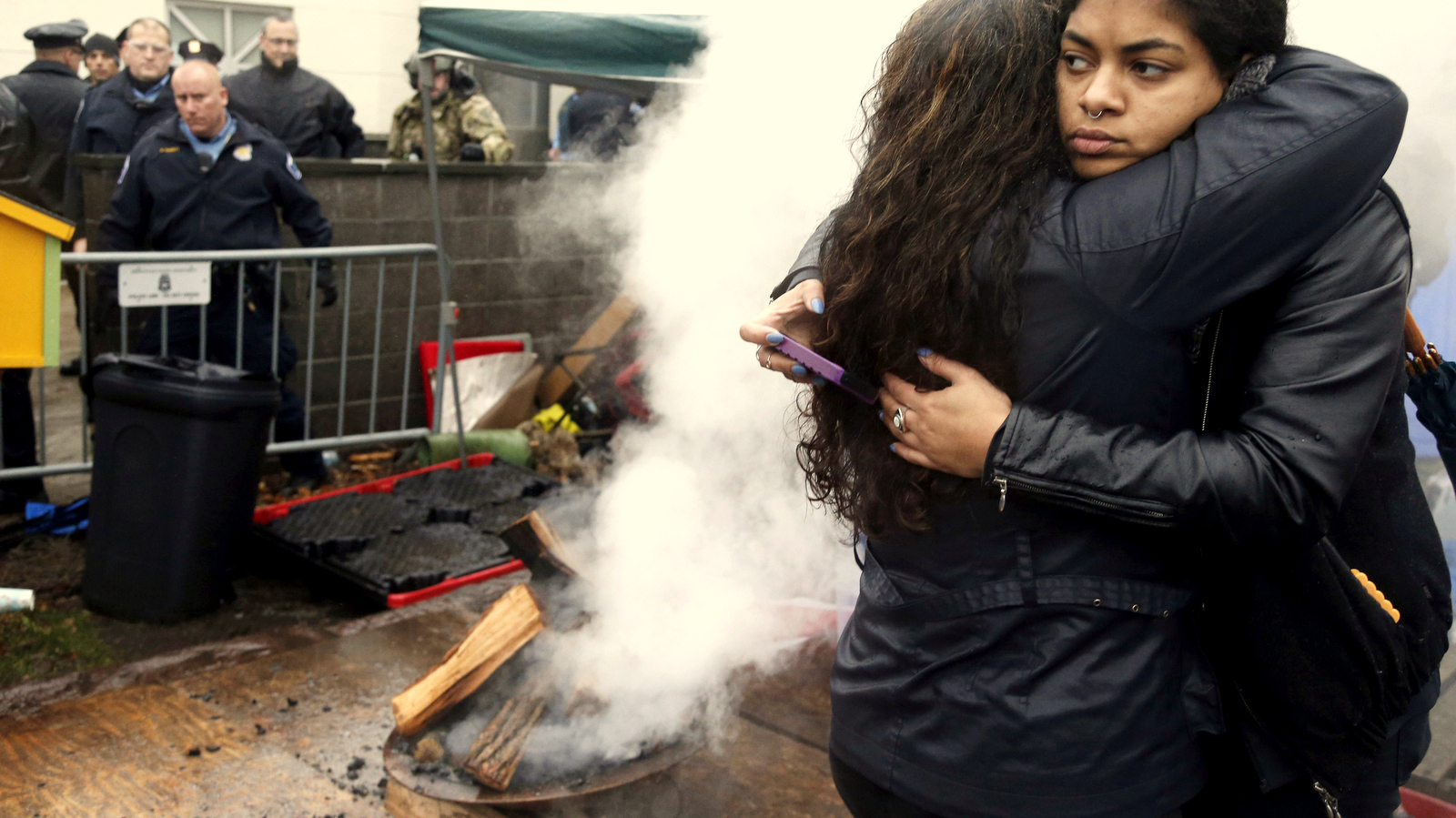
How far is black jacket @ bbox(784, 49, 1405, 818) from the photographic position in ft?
4.10

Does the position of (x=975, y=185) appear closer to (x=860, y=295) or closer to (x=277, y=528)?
(x=860, y=295)

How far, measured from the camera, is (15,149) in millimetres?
7238

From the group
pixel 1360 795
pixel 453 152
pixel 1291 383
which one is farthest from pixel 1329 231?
pixel 453 152

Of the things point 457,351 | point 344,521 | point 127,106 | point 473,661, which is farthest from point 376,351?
point 473,661

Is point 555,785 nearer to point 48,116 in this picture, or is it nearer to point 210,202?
point 210,202

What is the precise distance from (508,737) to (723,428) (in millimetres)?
1719

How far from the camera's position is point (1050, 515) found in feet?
4.61

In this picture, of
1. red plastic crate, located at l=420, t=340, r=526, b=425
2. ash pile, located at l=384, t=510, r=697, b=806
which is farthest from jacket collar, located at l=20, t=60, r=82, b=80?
ash pile, located at l=384, t=510, r=697, b=806

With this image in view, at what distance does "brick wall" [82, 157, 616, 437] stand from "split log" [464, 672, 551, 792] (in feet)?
12.2

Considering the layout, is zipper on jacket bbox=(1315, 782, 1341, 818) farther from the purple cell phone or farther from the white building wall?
the white building wall

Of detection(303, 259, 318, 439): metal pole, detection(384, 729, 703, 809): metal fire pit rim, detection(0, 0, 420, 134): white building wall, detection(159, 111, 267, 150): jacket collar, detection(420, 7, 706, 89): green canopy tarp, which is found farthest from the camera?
detection(0, 0, 420, 134): white building wall

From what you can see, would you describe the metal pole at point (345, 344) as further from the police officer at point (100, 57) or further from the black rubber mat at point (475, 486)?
the police officer at point (100, 57)

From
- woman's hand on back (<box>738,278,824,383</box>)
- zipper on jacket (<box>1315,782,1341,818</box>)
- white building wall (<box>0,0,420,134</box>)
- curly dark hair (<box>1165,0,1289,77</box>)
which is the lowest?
zipper on jacket (<box>1315,782,1341,818</box>)

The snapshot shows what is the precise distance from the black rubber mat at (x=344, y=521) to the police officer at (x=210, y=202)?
112 centimetres
